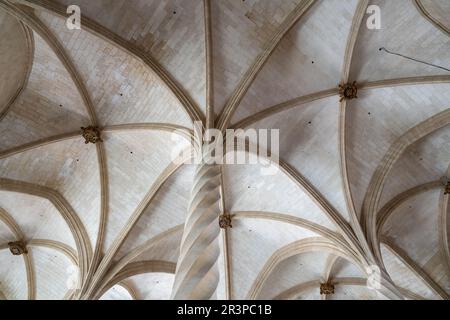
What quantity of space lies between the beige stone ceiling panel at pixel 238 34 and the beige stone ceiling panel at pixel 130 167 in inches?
104

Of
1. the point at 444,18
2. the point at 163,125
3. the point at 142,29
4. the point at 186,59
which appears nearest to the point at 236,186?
the point at 163,125

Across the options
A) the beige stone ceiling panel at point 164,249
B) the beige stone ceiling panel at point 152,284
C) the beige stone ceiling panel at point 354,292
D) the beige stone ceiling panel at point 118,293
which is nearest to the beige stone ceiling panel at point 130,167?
the beige stone ceiling panel at point 164,249

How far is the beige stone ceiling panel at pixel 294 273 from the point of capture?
51.5 feet

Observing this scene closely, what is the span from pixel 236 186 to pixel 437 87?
702cm

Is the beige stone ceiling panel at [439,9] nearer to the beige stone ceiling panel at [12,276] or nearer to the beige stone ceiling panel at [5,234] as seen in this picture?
the beige stone ceiling panel at [5,234]

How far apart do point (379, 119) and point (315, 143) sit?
2179 millimetres

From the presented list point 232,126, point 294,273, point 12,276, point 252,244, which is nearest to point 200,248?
point 232,126

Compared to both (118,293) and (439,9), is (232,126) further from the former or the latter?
(118,293)

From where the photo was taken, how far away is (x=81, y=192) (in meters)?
14.3

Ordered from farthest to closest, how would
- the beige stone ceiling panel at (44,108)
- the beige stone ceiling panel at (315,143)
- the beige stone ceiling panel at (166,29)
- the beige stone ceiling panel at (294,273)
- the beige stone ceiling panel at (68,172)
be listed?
the beige stone ceiling panel at (294,273) < the beige stone ceiling panel at (68,172) < the beige stone ceiling panel at (315,143) < the beige stone ceiling panel at (44,108) < the beige stone ceiling panel at (166,29)

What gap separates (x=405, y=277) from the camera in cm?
1584

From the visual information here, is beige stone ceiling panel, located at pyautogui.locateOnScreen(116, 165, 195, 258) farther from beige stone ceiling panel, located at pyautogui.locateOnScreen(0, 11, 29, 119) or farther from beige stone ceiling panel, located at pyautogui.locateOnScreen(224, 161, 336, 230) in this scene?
beige stone ceiling panel, located at pyautogui.locateOnScreen(0, 11, 29, 119)

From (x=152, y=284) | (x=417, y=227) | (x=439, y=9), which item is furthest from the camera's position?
(x=152, y=284)

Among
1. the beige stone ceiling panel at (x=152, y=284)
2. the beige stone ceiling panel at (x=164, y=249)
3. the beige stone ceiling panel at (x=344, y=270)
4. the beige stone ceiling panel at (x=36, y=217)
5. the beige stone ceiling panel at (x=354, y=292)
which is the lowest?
the beige stone ceiling panel at (x=354, y=292)
